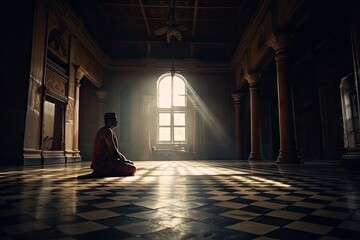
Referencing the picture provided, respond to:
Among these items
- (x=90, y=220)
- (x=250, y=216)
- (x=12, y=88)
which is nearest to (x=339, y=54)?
(x=250, y=216)

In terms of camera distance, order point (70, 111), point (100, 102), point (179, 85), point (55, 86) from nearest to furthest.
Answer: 1. point (55, 86)
2. point (70, 111)
3. point (100, 102)
4. point (179, 85)

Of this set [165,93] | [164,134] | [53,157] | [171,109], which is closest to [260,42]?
[171,109]

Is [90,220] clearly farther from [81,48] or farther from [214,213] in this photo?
[81,48]

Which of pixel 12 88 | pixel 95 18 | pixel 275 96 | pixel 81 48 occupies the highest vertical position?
pixel 95 18

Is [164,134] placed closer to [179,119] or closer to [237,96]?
[179,119]

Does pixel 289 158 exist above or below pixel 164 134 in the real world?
below

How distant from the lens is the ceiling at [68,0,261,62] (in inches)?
451

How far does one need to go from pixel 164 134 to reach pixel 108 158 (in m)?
10.5

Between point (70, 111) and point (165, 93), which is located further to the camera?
point (165, 93)

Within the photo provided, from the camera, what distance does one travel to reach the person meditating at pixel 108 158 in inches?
169

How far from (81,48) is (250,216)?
11.3m

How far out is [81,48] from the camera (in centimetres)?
1105

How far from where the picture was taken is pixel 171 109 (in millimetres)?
14914

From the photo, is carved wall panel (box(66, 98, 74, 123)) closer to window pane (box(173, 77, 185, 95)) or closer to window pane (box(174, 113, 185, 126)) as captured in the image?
window pane (box(174, 113, 185, 126))
